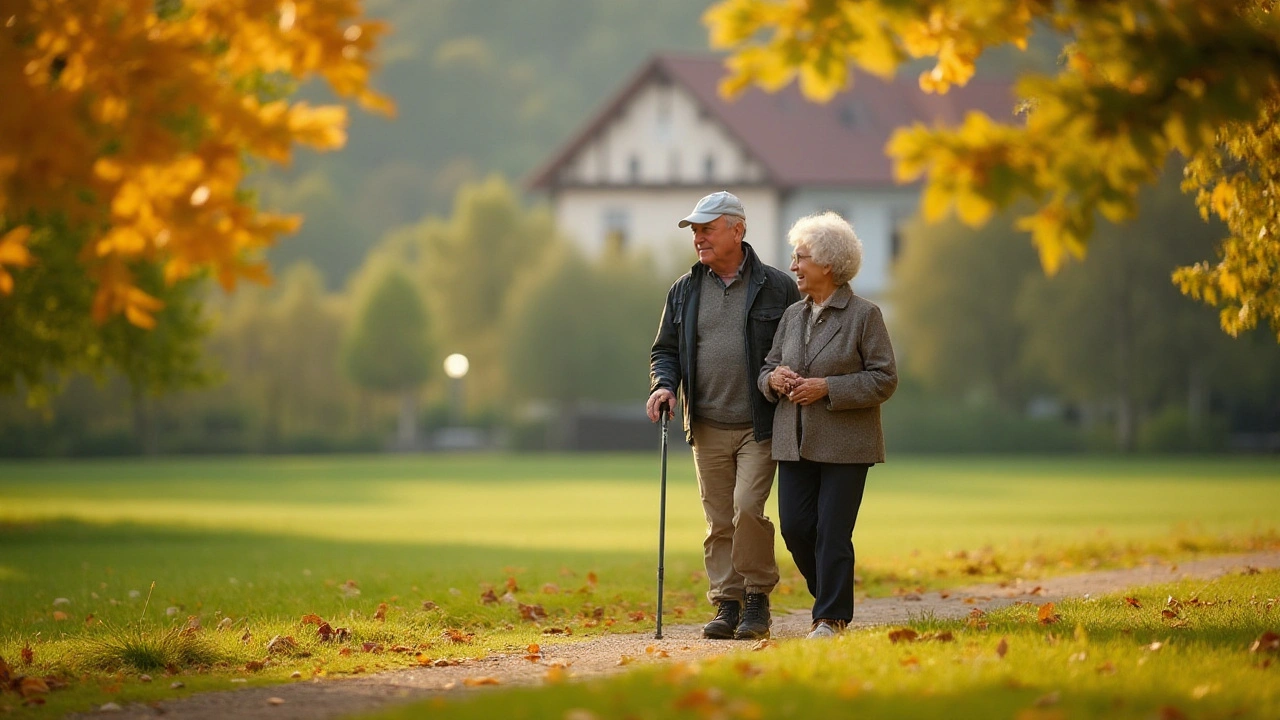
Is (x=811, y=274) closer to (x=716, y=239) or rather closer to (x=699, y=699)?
(x=716, y=239)

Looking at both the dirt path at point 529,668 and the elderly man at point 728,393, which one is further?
the elderly man at point 728,393

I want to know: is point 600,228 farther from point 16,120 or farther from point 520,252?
point 16,120

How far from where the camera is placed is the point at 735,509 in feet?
28.0

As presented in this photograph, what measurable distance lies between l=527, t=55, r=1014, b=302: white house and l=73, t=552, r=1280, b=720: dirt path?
52660mm

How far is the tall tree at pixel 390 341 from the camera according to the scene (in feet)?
216

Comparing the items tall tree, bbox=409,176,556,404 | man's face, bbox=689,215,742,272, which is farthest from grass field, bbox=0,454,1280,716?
tall tree, bbox=409,176,556,404

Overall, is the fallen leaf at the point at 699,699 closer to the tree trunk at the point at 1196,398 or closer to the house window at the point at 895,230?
the tree trunk at the point at 1196,398

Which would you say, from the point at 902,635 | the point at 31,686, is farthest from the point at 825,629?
the point at 31,686

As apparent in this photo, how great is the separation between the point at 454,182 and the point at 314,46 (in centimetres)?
11349

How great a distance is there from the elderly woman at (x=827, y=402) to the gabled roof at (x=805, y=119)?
5657 cm

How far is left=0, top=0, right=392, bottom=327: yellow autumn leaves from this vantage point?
5.55m

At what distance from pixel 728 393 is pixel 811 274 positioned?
840 mm

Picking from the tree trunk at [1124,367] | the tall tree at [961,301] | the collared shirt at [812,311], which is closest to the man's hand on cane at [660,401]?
the collared shirt at [812,311]

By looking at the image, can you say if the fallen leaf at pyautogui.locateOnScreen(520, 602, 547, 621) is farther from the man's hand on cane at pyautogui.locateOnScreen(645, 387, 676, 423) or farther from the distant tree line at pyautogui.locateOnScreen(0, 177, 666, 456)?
the distant tree line at pyautogui.locateOnScreen(0, 177, 666, 456)
